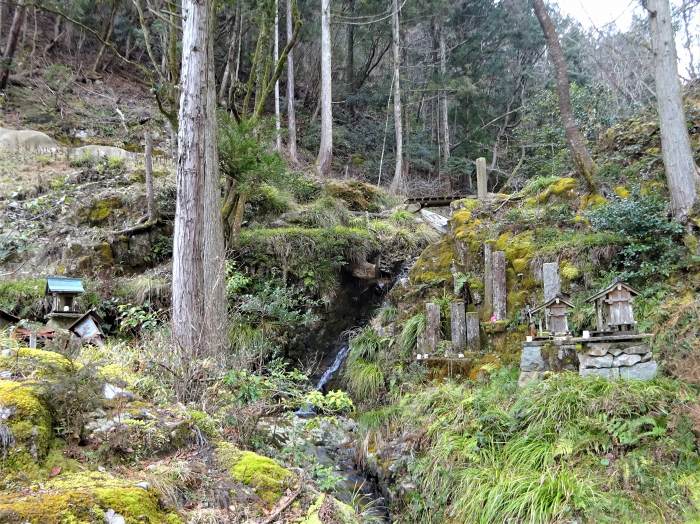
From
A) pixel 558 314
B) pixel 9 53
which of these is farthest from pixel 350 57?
pixel 558 314

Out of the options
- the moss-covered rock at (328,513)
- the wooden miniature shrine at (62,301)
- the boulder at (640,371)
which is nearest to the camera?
the moss-covered rock at (328,513)

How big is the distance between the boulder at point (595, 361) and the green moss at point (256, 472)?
355cm

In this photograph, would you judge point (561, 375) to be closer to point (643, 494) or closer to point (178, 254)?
point (643, 494)

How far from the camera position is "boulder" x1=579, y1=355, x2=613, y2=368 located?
4.80 metres

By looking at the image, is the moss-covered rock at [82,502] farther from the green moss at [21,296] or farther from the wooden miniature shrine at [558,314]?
the green moss at [21,296]

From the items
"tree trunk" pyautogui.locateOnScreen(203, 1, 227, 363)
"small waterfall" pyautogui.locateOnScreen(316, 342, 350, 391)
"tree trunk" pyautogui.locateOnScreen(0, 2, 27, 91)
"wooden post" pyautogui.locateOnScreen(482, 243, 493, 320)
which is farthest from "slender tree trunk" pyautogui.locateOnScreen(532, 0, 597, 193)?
"tree trunk" pyautogui.locateOnScreen(0, 2, 27, 91)

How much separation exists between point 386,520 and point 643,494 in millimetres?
2514

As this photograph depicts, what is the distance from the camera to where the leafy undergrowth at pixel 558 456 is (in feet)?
12.2

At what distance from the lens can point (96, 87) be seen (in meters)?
17.4

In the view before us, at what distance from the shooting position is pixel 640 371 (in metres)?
4.69

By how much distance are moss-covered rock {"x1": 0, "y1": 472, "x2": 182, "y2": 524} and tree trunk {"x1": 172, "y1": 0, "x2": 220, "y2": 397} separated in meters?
3.55

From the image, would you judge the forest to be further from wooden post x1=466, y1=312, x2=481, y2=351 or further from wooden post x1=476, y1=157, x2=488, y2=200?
wooden post x1=476, y1=157, x2=488, y2=200

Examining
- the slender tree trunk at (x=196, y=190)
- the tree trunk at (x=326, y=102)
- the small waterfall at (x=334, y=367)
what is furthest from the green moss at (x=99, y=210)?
the tree trunk at (x=326, y=102)

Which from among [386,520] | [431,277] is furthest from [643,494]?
[431,277]
